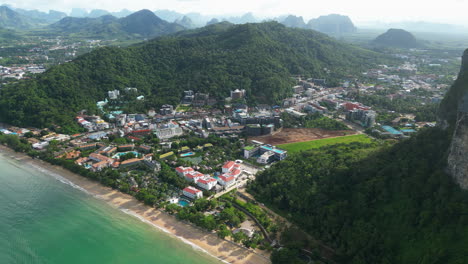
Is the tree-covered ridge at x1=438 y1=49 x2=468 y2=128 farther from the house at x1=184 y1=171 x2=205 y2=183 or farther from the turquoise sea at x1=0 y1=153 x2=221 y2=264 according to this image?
the house at x1=184 y1=171 x2=205 y2=183

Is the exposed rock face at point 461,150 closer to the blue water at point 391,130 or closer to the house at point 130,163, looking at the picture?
the blue water at point 391,130

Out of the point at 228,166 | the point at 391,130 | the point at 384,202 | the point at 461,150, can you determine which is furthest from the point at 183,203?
the point at 391,130

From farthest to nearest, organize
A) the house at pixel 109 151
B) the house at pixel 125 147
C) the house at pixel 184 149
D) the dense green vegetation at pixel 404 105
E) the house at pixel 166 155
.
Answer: the dense green vegetation at pixel 404 105 < the house at pixel 184 149 < the house at pixel 125 147 < the house at pixel 109 151 < the house at pixel 166 155

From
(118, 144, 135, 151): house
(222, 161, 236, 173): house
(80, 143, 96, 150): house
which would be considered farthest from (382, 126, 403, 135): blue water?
(80, 143, 96, 150): house

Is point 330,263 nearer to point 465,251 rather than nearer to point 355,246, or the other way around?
point 355,246

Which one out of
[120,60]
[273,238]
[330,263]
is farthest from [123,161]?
[120,60]

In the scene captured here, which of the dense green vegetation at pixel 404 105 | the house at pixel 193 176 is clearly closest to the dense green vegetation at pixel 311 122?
the dense green vegetation at pixel 404 105

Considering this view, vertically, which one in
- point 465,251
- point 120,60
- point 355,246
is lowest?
point 355,246
